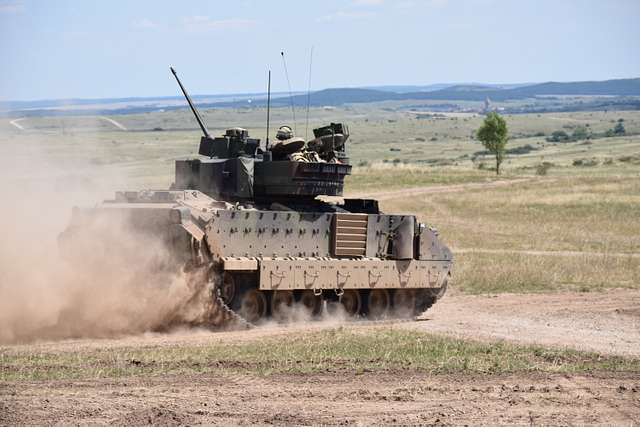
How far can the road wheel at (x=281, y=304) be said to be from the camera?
2091 centimetres

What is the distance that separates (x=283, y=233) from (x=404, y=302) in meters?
3.67

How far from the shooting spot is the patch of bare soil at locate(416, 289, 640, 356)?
19328mm

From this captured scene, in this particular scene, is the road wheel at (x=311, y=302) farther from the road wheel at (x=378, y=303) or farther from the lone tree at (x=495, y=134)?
the lone tree at (x=495, y=134)

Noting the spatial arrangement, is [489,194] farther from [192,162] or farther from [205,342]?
[205,342]

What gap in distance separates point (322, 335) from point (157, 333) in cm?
273

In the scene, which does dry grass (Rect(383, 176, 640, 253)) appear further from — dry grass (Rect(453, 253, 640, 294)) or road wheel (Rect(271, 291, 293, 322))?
road wheel (Rect(271, 291, 293, 322))

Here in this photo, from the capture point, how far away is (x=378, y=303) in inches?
895

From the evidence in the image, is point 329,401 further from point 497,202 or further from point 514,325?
point 497,202

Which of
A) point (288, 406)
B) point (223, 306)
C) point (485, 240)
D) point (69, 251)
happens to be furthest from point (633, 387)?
point (485, 240)

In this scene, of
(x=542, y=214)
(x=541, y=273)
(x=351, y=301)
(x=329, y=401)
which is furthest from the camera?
(x=542, y=214)

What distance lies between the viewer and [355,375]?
46.6ft

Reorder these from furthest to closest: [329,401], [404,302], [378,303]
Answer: [404,302] < [378,303] < [329,401]

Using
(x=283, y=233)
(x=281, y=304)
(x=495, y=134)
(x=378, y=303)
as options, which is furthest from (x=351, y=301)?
(x=495, y=134)

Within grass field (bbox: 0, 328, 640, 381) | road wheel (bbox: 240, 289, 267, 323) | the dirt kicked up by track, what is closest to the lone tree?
road wheel (bbox: 240, 289, 267, 323)
